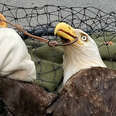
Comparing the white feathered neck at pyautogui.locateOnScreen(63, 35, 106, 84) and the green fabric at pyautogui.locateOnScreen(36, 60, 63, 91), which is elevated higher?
the white feathered neck at pyautogui.locateOnScreen(63, 35, 106, 84)

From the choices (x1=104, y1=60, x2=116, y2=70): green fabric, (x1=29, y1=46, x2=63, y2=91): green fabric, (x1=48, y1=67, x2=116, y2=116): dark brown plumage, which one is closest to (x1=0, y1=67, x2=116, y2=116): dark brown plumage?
(x1=48, y1=67, x2=116, y2=116): dark brown plumage

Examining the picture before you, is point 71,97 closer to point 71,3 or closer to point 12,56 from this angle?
point 12,56

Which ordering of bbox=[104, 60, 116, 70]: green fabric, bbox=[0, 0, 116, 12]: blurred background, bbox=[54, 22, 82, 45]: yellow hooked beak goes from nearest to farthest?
bbox=[54, 22, 82, 45]: yellow hooked beak
bbox=[104, 60, 116, 70]: green fabric
bbox=[0, 0, 116, 12]: blurred background

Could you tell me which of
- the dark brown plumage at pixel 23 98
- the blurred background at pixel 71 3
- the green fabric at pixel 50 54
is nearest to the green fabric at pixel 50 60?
the green fabric at pixel 50 54

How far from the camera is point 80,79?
68cm

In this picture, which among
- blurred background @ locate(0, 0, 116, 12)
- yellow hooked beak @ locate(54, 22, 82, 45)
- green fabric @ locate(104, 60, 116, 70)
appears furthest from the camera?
blurred background @ locate(0, 0, 116, 12)

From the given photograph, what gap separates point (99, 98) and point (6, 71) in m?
0.24

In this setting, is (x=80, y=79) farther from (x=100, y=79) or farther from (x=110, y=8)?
(x=110, y=8)

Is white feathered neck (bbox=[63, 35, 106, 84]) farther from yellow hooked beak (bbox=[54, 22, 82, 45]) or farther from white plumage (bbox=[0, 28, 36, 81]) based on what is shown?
white plumage (bbox=[0, 28, 36, 81])

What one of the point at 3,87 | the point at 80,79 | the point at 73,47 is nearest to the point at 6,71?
the point at 3,87

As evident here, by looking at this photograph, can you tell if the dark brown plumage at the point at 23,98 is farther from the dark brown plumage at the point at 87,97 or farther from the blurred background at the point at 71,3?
the blurred background at the point at 71,3

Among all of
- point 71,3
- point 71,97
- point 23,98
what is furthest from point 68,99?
point 71,3

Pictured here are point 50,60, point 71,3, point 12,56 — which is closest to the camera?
point 12,56

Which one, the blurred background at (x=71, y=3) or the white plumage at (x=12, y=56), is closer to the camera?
the white plumage at (x=12, y=56)
